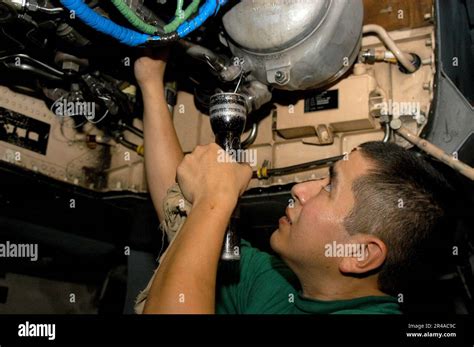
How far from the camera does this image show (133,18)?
1147 millimetres

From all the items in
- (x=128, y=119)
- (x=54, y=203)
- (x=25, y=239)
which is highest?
(x=128, y=119)

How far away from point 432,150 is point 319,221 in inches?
18.0

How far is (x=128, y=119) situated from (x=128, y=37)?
2.53 feet

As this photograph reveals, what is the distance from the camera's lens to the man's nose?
132 cm

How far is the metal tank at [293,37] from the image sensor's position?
134 cm

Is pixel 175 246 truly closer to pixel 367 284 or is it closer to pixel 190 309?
pixel 190 309

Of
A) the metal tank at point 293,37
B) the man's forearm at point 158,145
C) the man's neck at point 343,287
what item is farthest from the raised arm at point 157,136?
the man's neck at point 343,287

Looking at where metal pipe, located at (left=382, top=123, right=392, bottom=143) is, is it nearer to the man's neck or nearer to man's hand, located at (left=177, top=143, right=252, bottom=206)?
the man's neck

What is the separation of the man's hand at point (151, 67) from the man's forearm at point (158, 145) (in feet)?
0.04

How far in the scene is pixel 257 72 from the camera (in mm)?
1482

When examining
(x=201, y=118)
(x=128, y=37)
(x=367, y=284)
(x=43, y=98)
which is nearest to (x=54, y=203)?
(x=43, y=98)

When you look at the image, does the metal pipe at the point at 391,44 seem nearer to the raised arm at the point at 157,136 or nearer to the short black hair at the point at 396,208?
the short black hair at the point at 396,208

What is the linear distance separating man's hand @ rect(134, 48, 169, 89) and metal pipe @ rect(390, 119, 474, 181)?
702mm

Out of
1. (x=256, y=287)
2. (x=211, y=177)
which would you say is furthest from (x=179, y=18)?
(x=256, y=287)
